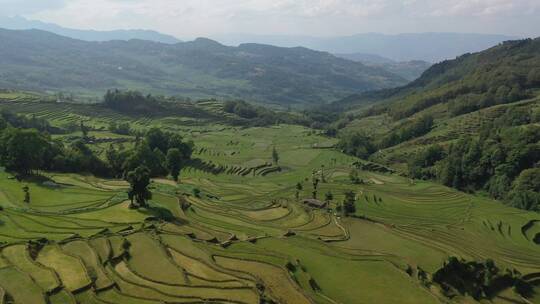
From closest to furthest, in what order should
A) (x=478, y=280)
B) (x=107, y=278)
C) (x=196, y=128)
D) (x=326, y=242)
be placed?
1. (x=107, y=278)
2. (x=478, y=280)
3. (x=326, y=242)
4. (x=196, y=128)

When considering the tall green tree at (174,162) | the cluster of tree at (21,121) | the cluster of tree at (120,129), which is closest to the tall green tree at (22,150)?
the tall green tree at (174,162)

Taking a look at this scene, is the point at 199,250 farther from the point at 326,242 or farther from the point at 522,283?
the point at 522,283

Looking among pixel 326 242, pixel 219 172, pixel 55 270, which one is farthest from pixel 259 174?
pixel 55 270

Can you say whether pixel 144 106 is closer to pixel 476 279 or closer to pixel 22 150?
pixel 22 150

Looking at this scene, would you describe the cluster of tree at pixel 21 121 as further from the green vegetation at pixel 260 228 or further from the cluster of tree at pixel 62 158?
the cluster of tree at pixel 62 158

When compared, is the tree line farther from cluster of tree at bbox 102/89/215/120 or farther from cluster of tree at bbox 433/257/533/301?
cluster of tree at bbox 102/89/215/120
